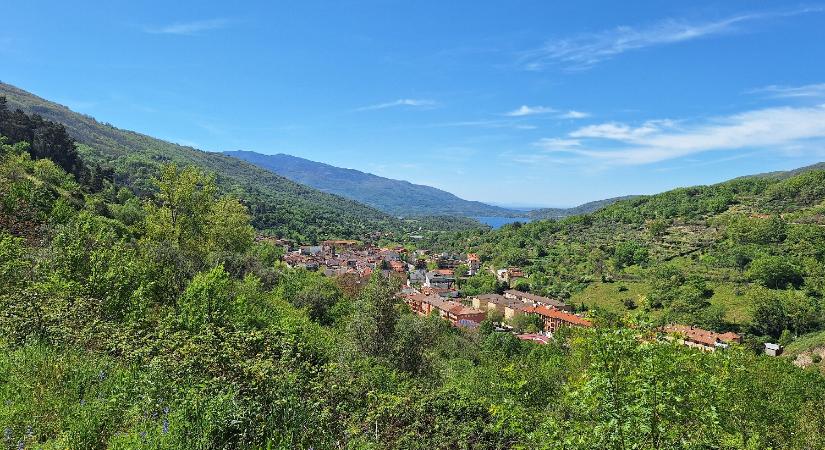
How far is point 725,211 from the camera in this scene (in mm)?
99125

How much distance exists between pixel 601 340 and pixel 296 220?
11944cm

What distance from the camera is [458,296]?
75812mm

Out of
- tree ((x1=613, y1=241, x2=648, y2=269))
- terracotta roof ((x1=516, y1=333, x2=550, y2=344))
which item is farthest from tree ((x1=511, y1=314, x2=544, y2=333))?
tree ((x1=613, y1=241, x2=648, y2=269))

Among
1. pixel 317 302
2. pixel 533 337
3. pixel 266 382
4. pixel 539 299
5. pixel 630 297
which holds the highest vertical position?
pixel 266 382

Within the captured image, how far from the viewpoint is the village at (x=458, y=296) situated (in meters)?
49.2

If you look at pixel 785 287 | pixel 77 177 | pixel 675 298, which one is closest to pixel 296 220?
pixel 77 177

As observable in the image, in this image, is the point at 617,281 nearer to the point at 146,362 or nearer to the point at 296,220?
the point at 146,362

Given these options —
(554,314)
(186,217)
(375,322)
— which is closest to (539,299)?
(554,314)

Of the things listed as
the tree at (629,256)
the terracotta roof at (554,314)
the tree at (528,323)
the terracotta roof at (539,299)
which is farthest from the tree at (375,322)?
the tree at (629,256)

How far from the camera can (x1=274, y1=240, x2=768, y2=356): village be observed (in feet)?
161

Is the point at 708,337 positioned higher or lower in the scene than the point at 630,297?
lower

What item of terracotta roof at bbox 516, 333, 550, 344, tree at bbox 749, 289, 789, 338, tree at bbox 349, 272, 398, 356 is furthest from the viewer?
tree at bbox 749, 289, 789, 338

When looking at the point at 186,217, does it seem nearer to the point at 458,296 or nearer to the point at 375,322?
the point at 375,322

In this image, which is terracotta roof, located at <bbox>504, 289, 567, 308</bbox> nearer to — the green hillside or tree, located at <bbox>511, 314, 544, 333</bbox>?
the green hillside
